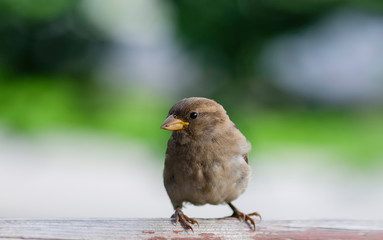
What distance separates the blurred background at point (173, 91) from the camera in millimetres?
8047

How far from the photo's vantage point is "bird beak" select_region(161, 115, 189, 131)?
1882 mm

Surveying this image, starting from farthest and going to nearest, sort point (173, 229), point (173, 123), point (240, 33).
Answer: point (240, 33)
point (173, 123)
point (173, 229)

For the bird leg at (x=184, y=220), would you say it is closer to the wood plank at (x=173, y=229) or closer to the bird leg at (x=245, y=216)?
the wood plank at (x=173, y=229)

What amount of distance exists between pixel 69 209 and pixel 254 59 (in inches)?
168

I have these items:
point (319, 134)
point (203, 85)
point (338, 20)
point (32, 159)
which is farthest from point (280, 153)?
point (32, 159)

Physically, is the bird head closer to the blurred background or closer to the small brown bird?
the small brown bird

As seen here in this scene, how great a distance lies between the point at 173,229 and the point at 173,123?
36 cm

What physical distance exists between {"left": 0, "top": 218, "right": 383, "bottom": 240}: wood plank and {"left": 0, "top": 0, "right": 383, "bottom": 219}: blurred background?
5.55 m

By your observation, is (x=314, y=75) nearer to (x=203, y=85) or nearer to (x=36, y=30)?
(x=203, y=85)

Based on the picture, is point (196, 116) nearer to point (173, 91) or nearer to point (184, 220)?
point (184, 220)

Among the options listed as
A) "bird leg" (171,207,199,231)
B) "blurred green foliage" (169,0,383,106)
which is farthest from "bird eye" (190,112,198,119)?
"blurred green foliage" (169,0,383,106)

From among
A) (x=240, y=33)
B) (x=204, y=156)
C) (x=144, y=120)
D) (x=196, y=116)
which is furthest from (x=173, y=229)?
(x=240, y=33)

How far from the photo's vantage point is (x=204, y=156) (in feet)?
6.52

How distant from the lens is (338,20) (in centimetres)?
978
